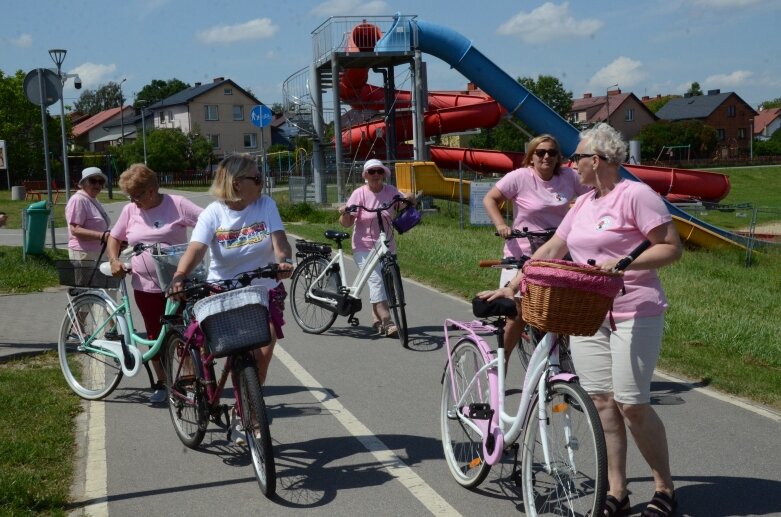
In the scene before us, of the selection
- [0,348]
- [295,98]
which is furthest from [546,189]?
[295,98]

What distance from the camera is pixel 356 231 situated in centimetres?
1029

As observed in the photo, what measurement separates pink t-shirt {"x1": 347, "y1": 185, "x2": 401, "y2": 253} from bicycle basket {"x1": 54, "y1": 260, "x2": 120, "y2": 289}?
332 centimetres

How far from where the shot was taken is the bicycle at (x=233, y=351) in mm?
5102

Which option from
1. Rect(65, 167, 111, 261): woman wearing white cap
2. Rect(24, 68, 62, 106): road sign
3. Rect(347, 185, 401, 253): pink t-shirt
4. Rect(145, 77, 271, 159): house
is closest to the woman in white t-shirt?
Rect(65, 167, 111, 261): woman wearing white cap

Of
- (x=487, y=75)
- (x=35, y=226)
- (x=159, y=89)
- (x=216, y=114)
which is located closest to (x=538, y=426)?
(x=35, y=226)

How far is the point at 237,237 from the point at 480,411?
1890mm

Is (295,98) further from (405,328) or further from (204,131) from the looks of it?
(204,131)

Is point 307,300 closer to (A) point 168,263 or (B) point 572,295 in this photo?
(A) point 168,263

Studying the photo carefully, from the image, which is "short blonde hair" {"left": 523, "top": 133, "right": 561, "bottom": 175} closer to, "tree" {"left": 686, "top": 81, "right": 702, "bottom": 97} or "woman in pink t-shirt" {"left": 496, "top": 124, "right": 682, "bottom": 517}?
"woman in pink t-shirt" {"left": 496, "top": 124, "right": 682, "bottom": 517}

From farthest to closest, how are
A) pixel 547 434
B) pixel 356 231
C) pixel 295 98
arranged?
pixel 295 98, pixel 356 231, pixel 547 434

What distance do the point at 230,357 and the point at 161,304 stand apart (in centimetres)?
193

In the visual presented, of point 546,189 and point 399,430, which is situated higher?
point 546,189

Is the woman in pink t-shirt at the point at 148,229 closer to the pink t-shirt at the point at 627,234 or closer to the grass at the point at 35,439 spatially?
the grass at the point at 35,439

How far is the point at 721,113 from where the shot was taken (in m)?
118
